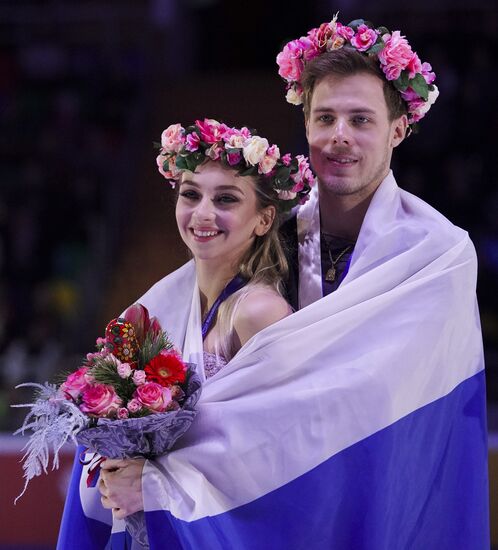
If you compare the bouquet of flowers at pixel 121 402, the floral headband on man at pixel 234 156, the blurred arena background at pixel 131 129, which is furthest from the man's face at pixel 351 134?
the blurred arena background at pixel 131 129

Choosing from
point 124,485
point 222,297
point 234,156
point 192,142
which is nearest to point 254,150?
point 234,156

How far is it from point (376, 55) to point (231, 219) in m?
0.65

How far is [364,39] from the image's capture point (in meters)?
3.30

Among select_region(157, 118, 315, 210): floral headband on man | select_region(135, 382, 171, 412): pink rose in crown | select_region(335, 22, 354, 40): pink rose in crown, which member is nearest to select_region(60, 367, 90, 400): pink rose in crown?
select_region(135, 382, 171, 412): pink rose in crown

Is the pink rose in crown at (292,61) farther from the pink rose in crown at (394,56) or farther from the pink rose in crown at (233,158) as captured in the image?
the pink rose in crown at (233,158)

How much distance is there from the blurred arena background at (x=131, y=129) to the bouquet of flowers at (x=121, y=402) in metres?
2.76

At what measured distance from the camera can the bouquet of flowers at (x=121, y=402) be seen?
9.15 ft

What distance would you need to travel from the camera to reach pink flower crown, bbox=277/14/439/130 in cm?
329

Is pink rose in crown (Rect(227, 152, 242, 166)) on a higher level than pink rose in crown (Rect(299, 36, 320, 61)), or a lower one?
lower

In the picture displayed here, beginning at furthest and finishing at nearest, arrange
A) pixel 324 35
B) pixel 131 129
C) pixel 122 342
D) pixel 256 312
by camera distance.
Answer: pixel 131 129, pixel 324 35, pixel 256 312, pixel 122 342

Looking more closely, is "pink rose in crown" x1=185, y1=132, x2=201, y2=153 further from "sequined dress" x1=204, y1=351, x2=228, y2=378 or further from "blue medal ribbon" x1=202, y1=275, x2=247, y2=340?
"sequined dress" x1=204, y1=351, x2=228, y2=378

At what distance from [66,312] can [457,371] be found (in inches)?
203

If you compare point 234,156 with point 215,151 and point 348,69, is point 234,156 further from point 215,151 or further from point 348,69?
point 348,69

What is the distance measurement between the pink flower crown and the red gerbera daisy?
1013 millimetres
